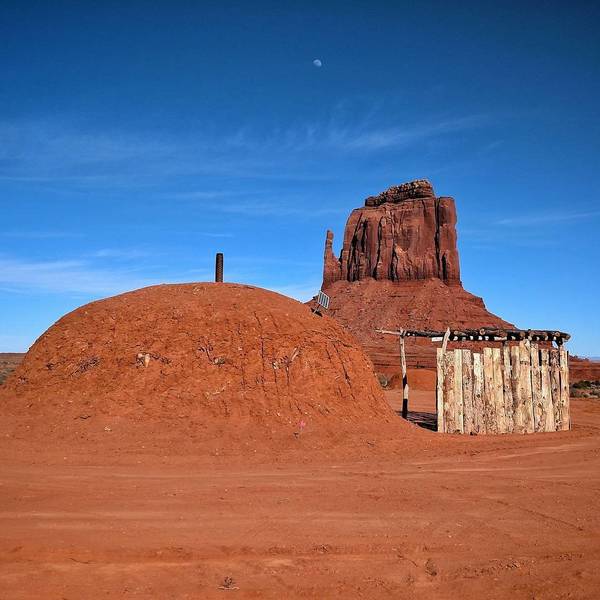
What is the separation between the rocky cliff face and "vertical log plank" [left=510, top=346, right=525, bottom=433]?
3017 inches

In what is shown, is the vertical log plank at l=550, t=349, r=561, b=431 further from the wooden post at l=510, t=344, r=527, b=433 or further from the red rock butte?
the red rock butte

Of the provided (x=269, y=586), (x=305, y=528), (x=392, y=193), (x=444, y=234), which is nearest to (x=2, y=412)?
(x=305, y=528)

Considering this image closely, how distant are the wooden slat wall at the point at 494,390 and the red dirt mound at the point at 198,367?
5.54 feet

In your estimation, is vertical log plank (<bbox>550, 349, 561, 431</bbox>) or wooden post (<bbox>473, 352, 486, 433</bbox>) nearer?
wooden post (<bbox>473, 352, 486, 433</bbox>)

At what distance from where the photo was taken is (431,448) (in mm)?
10773

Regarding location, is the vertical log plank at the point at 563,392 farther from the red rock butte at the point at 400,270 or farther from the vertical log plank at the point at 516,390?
the red rock butte at the point at 400,270

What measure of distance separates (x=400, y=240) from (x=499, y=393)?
275ft

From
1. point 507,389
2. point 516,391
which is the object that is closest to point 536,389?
point 516,391

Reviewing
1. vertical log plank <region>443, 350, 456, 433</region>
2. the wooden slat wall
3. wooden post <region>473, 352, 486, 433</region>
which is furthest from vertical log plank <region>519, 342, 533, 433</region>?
vertical log plank <region>443, 350, 456, 433</region>

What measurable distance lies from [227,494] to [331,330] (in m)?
5.82

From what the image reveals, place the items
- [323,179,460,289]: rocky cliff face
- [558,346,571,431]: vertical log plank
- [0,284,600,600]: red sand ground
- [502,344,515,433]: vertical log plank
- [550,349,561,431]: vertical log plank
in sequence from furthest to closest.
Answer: [323,179,460,289]: rocky cliff face
[558,346,571,431]: vertical log plank
[550,349,561,431]: vertical log plank
[502,344,515,433]: vertical log plank
[0,284,600,600]: red sand ground

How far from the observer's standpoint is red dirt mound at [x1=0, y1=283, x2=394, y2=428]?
33.4 feet

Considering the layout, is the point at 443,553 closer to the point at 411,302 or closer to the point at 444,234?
→ the point at 411,302

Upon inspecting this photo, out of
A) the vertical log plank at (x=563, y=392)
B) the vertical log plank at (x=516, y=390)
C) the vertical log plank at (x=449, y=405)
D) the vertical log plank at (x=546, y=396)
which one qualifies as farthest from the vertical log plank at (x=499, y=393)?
the vertical log plank at (x=563, y=392)
